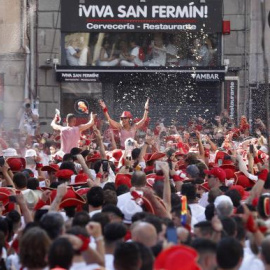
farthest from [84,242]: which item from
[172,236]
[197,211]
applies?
[197,211]

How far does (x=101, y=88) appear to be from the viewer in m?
31.0

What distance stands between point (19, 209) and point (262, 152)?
773 centimetres

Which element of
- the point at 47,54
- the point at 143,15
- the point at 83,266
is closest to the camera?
the point at 83,266

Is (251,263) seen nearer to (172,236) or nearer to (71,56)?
(172,236)

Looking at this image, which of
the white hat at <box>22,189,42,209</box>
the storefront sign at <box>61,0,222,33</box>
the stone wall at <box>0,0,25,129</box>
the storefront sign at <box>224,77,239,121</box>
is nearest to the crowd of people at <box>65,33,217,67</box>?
the storefront sign at <box>61,0,222,33</box>

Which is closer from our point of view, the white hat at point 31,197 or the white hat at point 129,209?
the white hat at point 129,209

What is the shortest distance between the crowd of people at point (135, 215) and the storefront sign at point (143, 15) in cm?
1457

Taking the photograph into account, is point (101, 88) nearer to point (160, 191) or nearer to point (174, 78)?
point (174, 78)

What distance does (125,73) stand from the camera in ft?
102

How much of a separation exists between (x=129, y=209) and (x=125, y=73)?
68.9ft

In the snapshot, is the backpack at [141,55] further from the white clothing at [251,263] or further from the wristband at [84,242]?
the wristband at [84,242]

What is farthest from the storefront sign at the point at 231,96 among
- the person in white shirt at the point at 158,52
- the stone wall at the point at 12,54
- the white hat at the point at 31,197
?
the white hat at the point at 31,197

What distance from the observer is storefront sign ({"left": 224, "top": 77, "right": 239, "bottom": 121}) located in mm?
30703

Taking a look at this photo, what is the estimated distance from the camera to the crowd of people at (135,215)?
716 cm
